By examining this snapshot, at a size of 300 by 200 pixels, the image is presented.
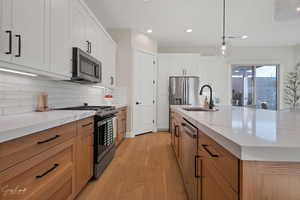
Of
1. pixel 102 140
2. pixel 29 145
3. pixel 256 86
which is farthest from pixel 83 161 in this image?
pixel 256 86

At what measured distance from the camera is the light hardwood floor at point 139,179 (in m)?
1.85

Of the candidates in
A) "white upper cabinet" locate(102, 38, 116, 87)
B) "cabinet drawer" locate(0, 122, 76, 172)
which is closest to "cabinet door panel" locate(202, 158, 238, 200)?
"cabinet drawer" locate(0, 122, 76, 172)

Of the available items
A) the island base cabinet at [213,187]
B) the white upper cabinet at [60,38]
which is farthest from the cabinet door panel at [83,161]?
the island base cabinet at [213,187]

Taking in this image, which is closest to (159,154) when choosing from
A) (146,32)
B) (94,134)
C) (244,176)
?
(94,134)

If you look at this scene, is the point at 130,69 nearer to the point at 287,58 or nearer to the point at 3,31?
the point at 3,31

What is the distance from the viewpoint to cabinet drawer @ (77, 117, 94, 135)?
176cm

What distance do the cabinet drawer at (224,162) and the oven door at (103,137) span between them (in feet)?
4.90

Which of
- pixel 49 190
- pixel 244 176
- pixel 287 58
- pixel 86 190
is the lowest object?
pixel 86 190

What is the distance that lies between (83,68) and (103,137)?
1.01 m

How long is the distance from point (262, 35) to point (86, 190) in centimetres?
598

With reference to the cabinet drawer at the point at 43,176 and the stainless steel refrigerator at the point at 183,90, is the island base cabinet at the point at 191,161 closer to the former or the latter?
the cabinet drawer at the point at 43,176

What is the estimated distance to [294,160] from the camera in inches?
22.0

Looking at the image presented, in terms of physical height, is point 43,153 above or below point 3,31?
below

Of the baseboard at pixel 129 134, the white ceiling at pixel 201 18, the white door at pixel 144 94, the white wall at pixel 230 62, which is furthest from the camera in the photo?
the white wall at pixel 230 62
